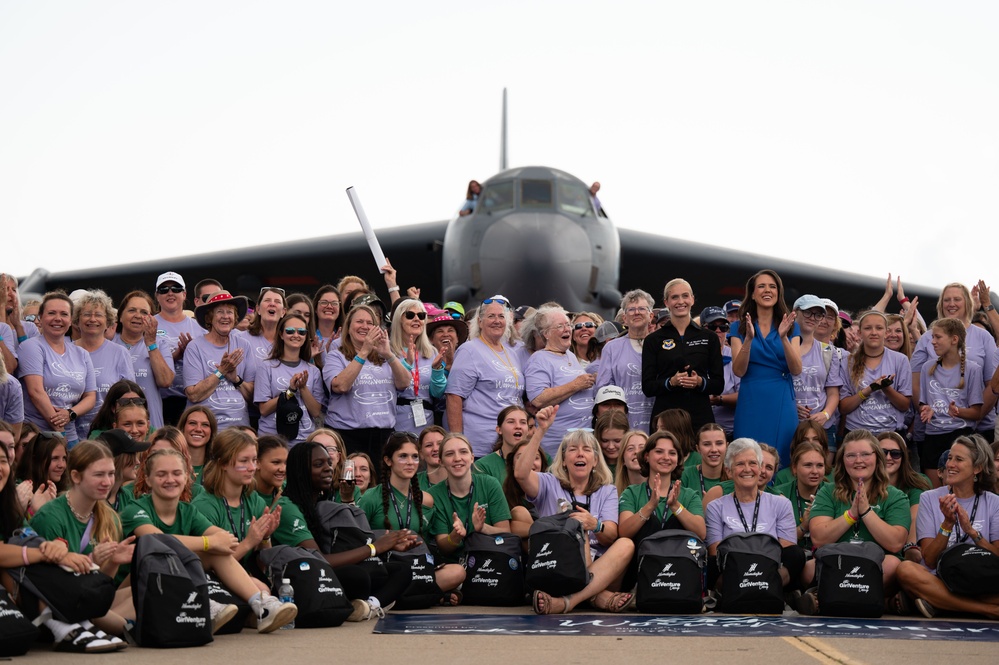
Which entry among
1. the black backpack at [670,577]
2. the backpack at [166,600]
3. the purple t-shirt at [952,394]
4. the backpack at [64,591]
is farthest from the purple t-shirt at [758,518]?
the backpack at [64,591]

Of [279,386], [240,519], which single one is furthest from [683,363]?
[240,519]

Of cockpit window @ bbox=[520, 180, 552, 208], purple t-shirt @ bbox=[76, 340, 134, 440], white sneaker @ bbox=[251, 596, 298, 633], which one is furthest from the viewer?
cockpit window @ bbox=[520, 180, 552, 208]

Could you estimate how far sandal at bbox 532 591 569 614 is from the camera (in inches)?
268

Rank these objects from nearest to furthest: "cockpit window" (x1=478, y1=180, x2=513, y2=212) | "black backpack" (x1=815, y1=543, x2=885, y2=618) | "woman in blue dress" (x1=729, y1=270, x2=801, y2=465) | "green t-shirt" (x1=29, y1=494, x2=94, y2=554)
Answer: "green t-shirt" (x1=29, y1=494, x2=94, y2=554), "black backpack" (x1=815, y1=543, x2=885, y2=618), "woman in blue dress" (x1=729, y1=270, x2=801, y2=465), "cockpit window" (x1=478, y1=180, x2=513, y2=212)

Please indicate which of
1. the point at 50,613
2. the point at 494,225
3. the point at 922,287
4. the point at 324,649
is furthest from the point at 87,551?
the point at 922,287

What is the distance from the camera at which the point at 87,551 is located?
5879 mm

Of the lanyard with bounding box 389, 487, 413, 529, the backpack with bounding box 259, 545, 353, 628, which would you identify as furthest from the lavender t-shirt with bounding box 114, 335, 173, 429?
the backpack with bounding box 259, 545, 353, 628

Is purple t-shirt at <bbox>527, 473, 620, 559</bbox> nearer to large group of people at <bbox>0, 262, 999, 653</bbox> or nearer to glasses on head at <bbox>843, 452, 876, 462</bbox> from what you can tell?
large group of people at <bbox>0, 262, 999, 653</bbox>

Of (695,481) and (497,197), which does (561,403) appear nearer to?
(695,481)

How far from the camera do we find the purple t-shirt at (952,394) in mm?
8836

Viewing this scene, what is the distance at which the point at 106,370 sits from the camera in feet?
27.0

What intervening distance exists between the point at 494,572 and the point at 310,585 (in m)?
1.33

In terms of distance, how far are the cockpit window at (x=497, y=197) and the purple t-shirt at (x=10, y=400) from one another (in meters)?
8.25

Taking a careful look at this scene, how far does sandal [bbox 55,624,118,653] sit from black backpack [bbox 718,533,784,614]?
343cm
